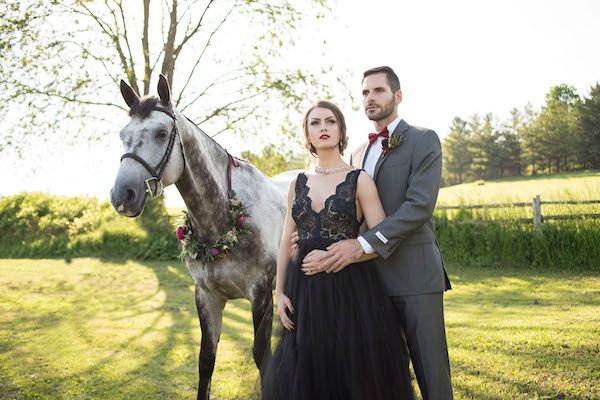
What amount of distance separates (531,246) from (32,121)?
537 inches

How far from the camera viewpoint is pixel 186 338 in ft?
24.2

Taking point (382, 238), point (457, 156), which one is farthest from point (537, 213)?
point (457, 156)

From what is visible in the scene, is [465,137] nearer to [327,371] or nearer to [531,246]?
[531,246]

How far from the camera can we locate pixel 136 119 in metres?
3.34

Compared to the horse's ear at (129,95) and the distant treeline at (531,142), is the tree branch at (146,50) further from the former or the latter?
the distant treeline at (531,142)

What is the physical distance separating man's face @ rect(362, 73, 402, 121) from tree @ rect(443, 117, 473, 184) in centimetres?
5978

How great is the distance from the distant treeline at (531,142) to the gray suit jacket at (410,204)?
31.1 meters

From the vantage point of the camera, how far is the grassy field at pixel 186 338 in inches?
198

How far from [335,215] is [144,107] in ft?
5.16

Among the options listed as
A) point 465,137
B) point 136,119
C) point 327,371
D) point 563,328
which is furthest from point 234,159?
point 465,137

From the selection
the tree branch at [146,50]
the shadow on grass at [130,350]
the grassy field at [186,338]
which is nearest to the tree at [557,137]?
the grassy field at [186,338]

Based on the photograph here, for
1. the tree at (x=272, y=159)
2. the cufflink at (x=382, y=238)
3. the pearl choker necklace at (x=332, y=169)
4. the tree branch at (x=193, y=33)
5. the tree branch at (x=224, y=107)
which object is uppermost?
the tree branch at (x=193, y=33)

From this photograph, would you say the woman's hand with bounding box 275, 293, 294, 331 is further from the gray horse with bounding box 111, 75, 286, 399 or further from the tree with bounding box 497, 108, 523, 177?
the tree with bounding box 497, 108, 523, 177

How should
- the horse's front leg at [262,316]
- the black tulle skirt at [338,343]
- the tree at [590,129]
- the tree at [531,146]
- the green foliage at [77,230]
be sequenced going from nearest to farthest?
the black tulle skirt at [338,343], the horse's front leg at [262,316], the green foliage at [77,230], the tree at [590,129], the tree at [531,146]
